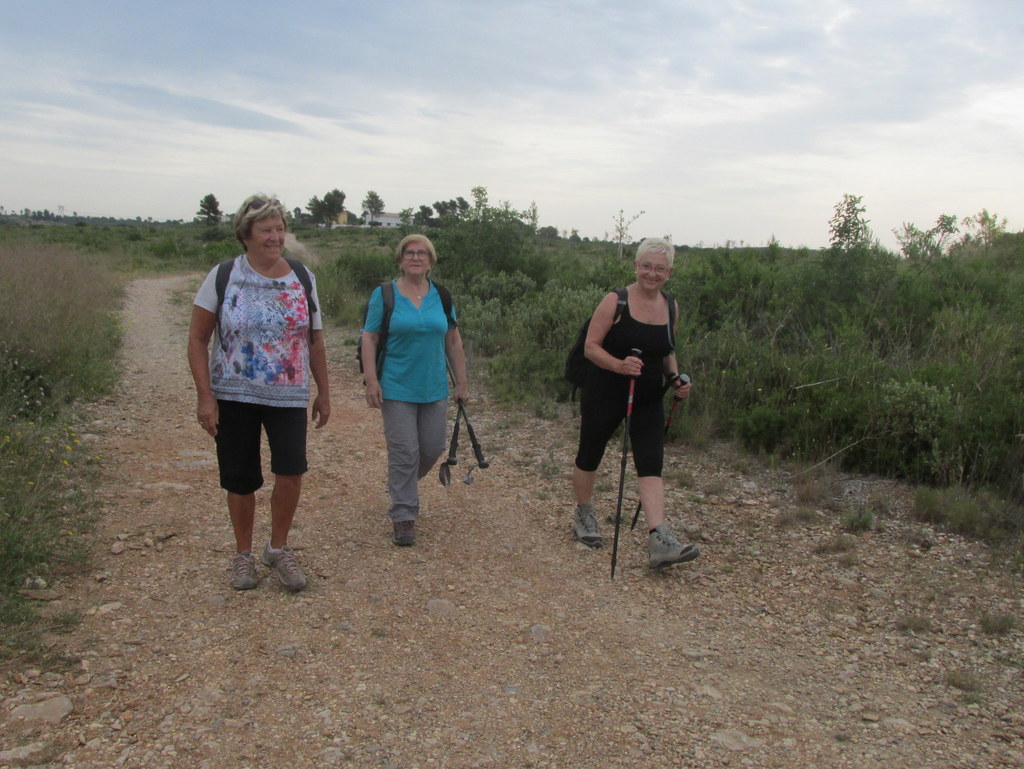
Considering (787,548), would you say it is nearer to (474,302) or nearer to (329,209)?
(474,302)

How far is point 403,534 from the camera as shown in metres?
4.61

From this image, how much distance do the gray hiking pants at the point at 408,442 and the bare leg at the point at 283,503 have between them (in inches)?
30.4

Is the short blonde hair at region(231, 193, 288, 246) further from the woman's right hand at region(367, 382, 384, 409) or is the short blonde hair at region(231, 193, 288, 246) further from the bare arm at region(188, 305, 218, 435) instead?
the woman's right hand at region(367, 382, 384, 409)

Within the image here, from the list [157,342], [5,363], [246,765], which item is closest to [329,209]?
[157,342]

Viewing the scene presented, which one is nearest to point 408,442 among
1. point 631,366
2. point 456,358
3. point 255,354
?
point 456,358

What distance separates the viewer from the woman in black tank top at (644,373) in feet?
13.9

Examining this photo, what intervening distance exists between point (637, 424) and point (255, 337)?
214cm

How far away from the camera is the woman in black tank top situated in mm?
4250

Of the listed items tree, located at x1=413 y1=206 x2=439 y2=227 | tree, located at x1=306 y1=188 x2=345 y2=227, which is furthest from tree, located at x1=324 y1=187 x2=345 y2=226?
tree, located at x1=413 y1=206 x2=439 y2=227

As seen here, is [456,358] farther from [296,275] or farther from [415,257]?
[296,275]

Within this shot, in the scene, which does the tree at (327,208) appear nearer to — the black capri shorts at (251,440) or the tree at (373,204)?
the tree at (373,204)

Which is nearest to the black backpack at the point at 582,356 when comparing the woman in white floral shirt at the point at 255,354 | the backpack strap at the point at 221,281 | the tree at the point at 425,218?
the woman in white floral shirt at the point at 255,354

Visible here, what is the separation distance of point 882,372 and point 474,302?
607 cm

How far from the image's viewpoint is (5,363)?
262 inches
